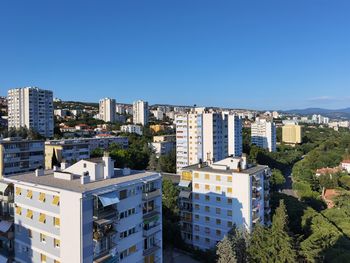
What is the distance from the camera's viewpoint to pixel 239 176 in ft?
74.2

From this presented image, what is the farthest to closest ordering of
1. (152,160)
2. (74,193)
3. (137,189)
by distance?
(152,160), (137,189), (74,193)

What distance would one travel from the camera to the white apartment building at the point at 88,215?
12516 millimetres

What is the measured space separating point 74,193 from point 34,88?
71.7 metres

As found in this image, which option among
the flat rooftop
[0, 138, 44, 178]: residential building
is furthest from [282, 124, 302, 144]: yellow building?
the flat rooftop

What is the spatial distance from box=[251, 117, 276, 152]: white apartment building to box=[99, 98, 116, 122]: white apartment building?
186 feet

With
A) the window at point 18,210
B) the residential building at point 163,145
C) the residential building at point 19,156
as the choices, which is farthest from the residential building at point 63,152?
the window at point 18,210

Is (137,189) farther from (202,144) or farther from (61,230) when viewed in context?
(202,144)

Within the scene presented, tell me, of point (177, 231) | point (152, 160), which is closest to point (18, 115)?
point (152, 160)

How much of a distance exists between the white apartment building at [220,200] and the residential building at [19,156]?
20295 millimetres

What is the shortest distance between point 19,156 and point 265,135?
2828 inches

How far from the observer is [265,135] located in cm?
9175

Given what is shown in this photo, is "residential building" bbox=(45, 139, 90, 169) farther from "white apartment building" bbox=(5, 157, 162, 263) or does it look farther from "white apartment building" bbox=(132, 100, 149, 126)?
"white apartment building" bbox=(132, 100, 149, 126)

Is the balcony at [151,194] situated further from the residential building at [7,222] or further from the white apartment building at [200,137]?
the white apartment building at [200,137]

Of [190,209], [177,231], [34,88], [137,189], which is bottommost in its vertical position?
[177,231]
